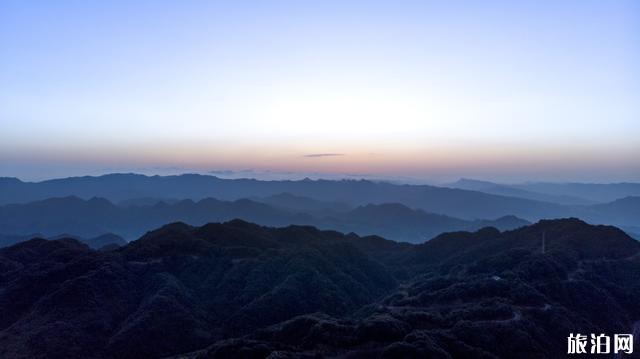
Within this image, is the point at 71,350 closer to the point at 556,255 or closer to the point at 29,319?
the point at 29,319

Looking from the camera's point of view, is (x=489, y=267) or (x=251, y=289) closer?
(x=251, y=289)

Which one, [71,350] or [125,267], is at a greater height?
[125,267]

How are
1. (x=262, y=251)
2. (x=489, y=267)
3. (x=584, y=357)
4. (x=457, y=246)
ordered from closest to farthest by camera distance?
(x=584, y=357) < (x=489, y=267) < (x=262, y=251) < (x=457, y=246)

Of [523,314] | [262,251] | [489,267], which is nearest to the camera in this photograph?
[523,314]

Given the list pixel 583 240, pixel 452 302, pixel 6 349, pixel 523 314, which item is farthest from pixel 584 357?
pixel 6 349

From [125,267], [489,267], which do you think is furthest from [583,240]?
[125,267]

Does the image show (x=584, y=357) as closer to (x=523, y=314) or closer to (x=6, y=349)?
(x=523, y=314)
